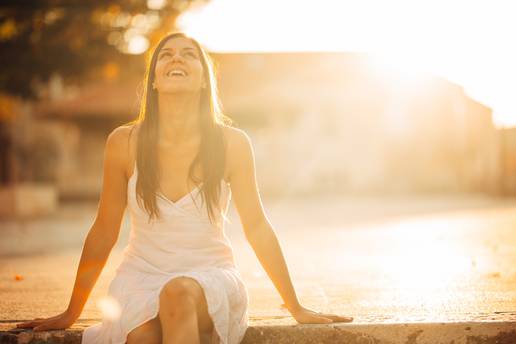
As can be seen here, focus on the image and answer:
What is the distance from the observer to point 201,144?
11.2ft

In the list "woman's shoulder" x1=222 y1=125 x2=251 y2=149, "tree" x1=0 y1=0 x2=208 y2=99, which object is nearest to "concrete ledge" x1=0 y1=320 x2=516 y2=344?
"woman's shoulder" x1=222 y1=125 x2=251 y2=149

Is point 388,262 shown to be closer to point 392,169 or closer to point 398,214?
point 398,214

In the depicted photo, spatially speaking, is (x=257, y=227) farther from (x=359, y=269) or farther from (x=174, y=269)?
(x=359, y=269)

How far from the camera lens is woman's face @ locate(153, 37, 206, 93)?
132 inches

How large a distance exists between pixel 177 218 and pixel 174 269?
0.24m

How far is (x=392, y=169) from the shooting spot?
84.2 ft

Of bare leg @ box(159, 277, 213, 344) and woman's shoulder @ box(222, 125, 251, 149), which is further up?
woman's shoulder @ box(222, 125, 251, 149)

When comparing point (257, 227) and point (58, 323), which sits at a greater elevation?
point (257, 227)

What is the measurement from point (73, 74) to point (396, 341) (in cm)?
1489

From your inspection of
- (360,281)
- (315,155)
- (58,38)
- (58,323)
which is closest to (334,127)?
(315,155)

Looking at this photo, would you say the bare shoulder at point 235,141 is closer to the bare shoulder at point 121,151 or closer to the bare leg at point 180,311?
the bare shoulder at point 121,151

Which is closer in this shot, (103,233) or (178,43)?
(103,233)

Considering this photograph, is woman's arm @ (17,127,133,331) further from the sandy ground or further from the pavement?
the sandy ground

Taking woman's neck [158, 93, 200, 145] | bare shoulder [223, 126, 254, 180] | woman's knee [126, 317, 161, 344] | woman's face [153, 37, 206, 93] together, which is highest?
woman's face [153, 37, 206, 93]
